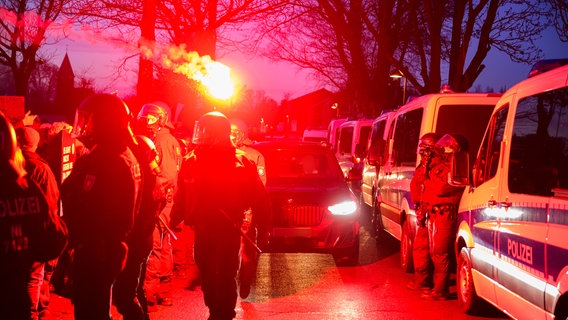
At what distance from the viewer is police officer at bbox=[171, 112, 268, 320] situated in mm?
6262

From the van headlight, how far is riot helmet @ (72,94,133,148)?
20.6ft

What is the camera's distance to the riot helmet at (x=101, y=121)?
5160 mm

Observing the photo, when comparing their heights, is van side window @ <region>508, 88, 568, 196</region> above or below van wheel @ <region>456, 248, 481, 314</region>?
above

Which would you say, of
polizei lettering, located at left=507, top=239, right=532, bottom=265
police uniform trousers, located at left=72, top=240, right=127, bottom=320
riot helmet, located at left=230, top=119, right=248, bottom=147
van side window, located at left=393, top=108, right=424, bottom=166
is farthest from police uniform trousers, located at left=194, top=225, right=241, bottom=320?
van side window, located at left=393, top=108, right=424, bottom=166

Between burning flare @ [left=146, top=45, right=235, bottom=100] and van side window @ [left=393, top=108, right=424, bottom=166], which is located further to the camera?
burning flare @ [left=146, top=45, right=235, bottom=100]

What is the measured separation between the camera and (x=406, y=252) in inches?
440

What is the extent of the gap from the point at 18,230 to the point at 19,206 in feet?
0.33

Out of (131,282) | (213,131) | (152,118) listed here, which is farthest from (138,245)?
(152,118)

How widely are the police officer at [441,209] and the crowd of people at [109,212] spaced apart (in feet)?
11.1

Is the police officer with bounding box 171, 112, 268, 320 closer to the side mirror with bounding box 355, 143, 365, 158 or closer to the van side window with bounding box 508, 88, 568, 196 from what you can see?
the van side window with bounding box 508, 88, 568, 196

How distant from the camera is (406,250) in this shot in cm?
1118

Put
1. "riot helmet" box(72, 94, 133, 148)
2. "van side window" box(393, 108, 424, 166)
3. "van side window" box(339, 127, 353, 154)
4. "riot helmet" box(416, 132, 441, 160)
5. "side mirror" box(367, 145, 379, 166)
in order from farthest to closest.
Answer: "van side window" box(339, 127, 353, 154) → "side mirror" box(367, 145, 379, 166) → "van side window" box(393, 108, 424, 166) → "riot helmet" box(416, 132, 441, 160) → "riot helmet" box(72, 94, 133, 148)

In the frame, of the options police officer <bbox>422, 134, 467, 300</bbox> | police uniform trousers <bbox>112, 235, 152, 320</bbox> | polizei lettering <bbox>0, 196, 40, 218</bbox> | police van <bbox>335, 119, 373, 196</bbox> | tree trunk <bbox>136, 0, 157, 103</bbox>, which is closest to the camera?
polizei lettering <bbox>0, 196, 40, 218</bbox>

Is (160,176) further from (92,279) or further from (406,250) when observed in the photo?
(406,250)
